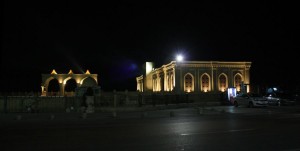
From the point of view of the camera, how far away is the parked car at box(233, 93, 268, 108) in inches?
1147

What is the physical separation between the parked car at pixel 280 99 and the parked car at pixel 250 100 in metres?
0.75

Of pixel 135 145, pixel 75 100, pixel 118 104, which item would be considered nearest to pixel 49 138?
pixel 135 145

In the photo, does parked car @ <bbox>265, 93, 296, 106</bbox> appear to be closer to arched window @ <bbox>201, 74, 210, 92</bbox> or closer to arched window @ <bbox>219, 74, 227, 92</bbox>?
arched window @ <bbox>219, 74, 227, 92</bbox>

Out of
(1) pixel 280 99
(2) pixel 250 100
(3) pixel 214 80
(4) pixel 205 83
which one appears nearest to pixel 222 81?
(3) pixel 214 80

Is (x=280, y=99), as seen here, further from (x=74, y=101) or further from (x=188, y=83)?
(x=188, y=83)

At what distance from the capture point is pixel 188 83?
51938mm

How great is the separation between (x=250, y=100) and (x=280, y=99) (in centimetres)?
321

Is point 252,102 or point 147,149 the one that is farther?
point 252,102

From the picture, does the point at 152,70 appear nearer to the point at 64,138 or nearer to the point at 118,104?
the point at 118,104

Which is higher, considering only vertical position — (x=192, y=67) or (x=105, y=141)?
(x=192, y=67)

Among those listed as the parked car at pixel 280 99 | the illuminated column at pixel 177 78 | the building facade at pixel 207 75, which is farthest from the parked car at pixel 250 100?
the building facade at pixel 207 75

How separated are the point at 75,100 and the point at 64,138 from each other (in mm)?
20887

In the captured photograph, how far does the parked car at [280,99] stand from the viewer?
29.9 meters

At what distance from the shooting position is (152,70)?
6869cm
